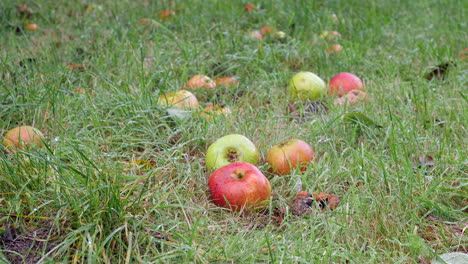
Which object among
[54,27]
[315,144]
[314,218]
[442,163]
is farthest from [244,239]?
[54,27]

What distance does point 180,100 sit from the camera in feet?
10.0

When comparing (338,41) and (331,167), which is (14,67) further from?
(338,41)

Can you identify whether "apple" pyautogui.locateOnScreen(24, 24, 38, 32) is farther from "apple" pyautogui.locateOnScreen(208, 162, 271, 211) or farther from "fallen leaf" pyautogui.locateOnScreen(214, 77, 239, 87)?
"apple" pyautogui.locateOnScreen(208, 162, 271, 211)

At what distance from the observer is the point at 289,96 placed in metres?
3.60

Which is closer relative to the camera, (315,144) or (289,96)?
(315,144)

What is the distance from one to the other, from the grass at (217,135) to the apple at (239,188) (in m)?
0.06

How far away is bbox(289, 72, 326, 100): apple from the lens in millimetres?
3566

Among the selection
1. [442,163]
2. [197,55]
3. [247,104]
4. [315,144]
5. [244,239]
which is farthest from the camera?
[197,55]

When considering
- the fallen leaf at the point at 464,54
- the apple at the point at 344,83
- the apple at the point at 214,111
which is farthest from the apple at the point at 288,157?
the fallen leaf at the point at 464,54

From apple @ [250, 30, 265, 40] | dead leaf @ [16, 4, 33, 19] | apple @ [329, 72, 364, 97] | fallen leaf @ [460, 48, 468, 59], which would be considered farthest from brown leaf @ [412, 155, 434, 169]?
dead leaf @ [16, 4, 33, 19]

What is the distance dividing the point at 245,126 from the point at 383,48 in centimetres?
212

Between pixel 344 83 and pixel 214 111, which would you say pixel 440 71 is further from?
pixel 214 111

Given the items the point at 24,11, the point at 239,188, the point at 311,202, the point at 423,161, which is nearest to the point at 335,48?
the point at 423,161

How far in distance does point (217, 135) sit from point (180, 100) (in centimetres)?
35
